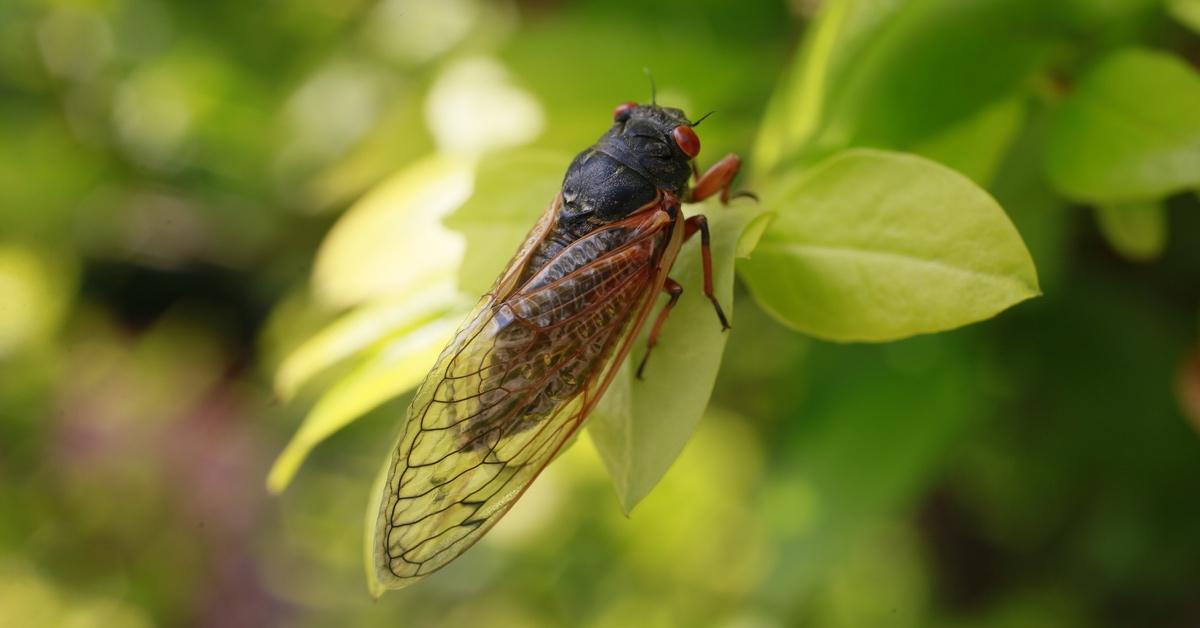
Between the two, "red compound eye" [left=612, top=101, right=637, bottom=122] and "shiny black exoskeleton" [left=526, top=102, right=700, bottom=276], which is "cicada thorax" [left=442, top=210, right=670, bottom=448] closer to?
"shiny black exoskeleton" [left=526, top=102, right=700, bottom=276]

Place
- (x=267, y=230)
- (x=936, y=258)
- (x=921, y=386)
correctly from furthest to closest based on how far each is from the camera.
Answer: (x=267, y=230), (x=921, y=386), (x=936, y=258)

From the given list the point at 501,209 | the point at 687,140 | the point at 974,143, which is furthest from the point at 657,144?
the point at 974,143

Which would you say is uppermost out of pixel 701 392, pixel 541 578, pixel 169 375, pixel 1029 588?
pixel 701 392

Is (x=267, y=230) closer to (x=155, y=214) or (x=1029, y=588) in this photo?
(x=155, y=214)

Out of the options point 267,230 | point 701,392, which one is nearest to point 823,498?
point 701,392

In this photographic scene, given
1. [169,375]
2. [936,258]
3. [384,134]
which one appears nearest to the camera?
[936,258]

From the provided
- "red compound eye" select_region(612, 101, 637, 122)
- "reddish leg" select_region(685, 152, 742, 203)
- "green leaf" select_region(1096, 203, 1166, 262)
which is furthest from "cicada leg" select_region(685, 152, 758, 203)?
"green leaf" select_region(1096, 203, 1166, 262)

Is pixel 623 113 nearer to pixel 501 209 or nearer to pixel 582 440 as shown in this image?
pixel 501 209
